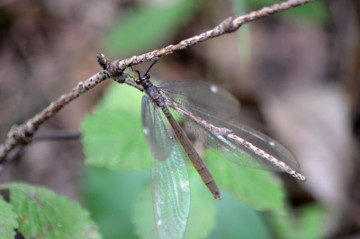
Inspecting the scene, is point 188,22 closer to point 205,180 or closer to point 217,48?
point 217,48

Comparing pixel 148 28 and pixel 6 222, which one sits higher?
pixel 148 28

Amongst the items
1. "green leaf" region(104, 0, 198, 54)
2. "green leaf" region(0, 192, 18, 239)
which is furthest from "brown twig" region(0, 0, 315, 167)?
"green leaf" region(104, 0, 198, 54)

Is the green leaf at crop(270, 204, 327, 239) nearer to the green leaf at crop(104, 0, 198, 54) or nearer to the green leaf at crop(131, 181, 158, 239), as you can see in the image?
the green leaf at crop(131, 181, 158, 239)

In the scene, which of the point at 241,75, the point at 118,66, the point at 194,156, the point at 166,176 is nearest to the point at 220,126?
the point at 194,156

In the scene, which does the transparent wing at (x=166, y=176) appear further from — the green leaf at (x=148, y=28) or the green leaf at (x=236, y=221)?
the green leaf at (x=148, y=28)

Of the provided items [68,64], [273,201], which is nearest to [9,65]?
[68,64]

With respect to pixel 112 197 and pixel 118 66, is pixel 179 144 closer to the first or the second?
pixel 118 66

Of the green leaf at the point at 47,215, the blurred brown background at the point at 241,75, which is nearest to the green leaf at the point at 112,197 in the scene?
the blurred brown background at the point at 241,75
